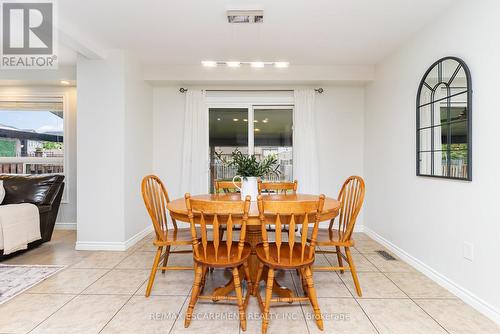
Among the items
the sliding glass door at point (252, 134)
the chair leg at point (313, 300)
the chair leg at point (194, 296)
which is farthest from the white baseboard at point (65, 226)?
the chair leg at point (313, 300)

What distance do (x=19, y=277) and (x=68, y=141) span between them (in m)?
2.22

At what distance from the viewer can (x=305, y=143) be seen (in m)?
3.89

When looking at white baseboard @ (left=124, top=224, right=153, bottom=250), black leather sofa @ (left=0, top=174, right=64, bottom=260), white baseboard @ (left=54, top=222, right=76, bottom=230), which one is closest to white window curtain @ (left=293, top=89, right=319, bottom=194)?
white baseboard @ (left=124, top=224, right=153, bottom=250)

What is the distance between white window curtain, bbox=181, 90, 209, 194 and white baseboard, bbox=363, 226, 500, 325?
267cm

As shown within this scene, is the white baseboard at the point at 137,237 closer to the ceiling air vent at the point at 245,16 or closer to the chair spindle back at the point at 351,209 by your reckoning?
the chair spindle back at the point at 351,209

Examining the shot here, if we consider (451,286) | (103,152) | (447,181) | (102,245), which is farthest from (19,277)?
(447,181)

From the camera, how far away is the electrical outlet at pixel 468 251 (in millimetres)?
1955

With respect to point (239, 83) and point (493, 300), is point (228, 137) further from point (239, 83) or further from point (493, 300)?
point (493, 300)

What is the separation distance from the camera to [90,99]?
3078mm

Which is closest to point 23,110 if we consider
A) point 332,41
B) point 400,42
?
point 332,41

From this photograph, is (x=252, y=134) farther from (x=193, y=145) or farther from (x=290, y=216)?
(x=290, y=216)

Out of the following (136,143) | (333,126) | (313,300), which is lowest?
(313,300)

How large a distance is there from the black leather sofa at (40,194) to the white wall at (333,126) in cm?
129

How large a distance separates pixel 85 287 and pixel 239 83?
3043 mm
